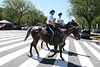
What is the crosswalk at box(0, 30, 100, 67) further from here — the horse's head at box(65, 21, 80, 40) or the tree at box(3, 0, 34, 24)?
the tree at box(3, 0, 34, 24)

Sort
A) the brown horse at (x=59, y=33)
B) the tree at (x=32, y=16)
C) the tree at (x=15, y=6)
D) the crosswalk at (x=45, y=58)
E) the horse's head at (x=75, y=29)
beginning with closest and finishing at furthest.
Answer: the crosswalk at (x=45, y=58) < the brown horse at (x=59, y=33) < the horse's head at (x=75, y=29) < the tree at (x=15, y=6) < the tree at (x=32, y=16)

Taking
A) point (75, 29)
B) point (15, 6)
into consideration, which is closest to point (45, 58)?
point (75, 29)

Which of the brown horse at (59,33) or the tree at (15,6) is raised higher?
the tree at (15,6)

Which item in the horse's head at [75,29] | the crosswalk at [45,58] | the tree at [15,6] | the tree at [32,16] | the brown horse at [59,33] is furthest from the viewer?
the tree at [32,16]

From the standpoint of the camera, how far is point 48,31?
5.31 metres

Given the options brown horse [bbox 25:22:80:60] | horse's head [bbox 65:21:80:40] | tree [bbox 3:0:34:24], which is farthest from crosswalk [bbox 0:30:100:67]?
tree [bbox 3:0:34:24]

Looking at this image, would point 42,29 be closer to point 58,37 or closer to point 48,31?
point 48,31

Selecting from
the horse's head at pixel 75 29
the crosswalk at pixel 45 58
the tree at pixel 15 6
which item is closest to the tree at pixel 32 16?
the tree at pixel 15 6

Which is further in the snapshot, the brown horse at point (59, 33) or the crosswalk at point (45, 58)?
the brown horse at point (59, 33)

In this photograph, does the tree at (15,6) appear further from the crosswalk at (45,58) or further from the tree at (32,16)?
the crosswalk at (45,58)

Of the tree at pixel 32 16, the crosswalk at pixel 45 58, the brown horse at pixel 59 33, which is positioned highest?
the tree at pixel 32 16

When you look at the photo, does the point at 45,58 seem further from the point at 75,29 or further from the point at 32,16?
the point at 32,16

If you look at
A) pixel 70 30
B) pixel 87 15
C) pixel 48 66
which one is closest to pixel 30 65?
pixel 48 66

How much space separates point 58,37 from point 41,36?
3.14ft
